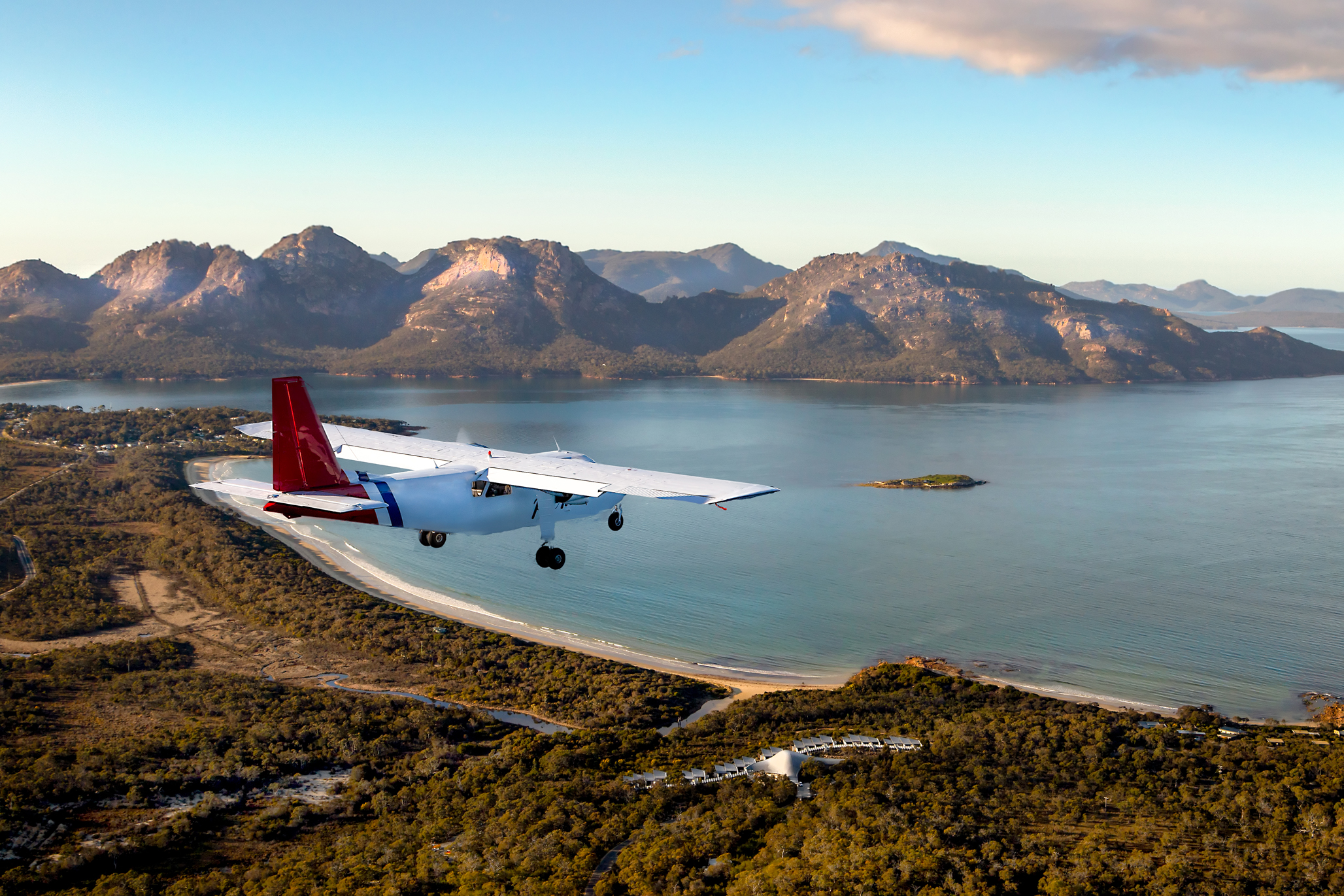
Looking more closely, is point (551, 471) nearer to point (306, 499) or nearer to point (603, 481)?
point (603, 481)

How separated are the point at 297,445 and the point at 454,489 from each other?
3.04 m

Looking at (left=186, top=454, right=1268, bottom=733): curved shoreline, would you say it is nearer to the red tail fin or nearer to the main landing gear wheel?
the main landing gear wheel

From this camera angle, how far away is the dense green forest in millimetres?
25906

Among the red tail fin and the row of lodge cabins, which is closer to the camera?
the red tail fin

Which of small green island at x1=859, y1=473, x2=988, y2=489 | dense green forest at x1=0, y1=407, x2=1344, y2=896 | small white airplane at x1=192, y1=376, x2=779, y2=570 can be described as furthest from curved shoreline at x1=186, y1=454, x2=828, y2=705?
small green island at x1=859, y1=473, x2=988, y2=489

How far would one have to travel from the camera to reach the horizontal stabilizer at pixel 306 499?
17.0m

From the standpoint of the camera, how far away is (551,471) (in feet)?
62.0

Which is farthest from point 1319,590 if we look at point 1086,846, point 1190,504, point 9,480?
point 9,480

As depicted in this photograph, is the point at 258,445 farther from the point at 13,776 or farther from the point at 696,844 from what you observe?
the point at 696,844

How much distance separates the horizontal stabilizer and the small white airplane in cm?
2

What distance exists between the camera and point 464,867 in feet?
86.9

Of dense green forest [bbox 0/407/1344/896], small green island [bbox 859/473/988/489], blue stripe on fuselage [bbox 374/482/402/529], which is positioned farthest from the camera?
small green island [bbox 859/473/988/489]

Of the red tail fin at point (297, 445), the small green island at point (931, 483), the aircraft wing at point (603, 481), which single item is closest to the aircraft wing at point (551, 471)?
the aircraft wing at point (603, 481)

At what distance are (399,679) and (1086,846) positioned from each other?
32119 mm
